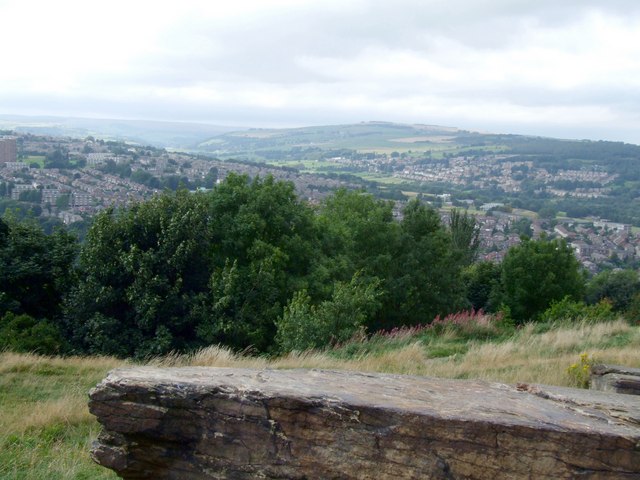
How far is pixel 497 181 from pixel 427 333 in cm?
12283

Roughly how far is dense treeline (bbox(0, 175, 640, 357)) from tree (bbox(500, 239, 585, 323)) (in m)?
9.61

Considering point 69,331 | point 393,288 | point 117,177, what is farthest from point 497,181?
point 69,331

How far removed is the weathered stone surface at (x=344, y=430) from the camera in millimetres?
4500

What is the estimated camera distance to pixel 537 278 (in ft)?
114

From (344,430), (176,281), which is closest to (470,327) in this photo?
(176,281)

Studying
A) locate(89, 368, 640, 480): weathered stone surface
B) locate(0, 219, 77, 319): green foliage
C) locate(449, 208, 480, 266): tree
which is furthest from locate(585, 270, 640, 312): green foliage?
locate(89, 368, 640, 480): weathered stone surface

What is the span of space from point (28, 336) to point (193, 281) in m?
6.05

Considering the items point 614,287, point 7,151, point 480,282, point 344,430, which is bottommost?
point 614,287

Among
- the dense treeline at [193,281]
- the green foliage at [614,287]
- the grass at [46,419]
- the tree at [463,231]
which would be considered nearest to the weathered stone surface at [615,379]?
the grass at [46,419]

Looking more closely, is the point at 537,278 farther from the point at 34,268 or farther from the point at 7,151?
the point at 7,151

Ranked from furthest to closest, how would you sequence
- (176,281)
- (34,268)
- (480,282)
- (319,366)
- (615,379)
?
(480,282), (34,268), (176,281), (319,366), (615,379)

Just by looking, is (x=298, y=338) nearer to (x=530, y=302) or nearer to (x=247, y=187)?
(x=247, y=187)

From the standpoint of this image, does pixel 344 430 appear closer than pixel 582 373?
Yes

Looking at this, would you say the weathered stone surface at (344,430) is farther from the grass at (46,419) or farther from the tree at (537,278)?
the tree at (537,278)
